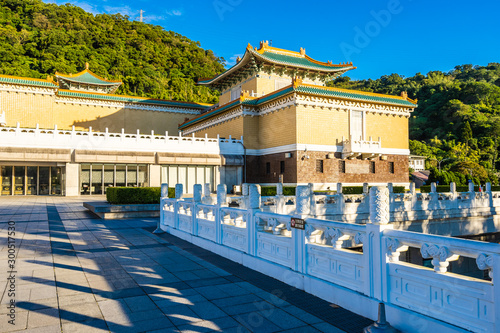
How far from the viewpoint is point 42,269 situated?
22.2ft

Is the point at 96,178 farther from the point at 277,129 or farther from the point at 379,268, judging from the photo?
the point at 379,268

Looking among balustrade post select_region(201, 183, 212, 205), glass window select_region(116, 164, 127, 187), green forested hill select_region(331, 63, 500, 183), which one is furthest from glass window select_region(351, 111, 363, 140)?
green forested hill select_region(331, 63, 500, 183)

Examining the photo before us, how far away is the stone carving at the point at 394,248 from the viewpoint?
429 cm

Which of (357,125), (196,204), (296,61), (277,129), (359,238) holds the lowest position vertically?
(359,238)

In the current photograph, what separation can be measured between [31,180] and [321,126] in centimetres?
2291

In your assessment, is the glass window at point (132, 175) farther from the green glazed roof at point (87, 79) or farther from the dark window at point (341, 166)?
the green glazed roof at point (87, 79)

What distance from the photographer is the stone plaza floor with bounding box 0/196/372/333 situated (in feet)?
13.9

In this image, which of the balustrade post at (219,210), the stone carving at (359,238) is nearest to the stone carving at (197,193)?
the balustrade post at (219,210)

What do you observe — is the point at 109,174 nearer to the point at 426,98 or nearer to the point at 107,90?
the point at 107,90

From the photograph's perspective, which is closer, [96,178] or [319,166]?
[319,166]

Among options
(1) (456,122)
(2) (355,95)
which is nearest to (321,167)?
(2) (355,95)

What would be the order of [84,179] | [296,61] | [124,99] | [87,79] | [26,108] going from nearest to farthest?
[84,179] < [26,108] < [296,61] < [124,99] < [87,79]

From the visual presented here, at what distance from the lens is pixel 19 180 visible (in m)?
27.6

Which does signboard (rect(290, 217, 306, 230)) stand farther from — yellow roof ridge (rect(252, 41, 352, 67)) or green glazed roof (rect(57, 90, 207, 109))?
green glazed roof (rect(57, 90, 207, 109))
